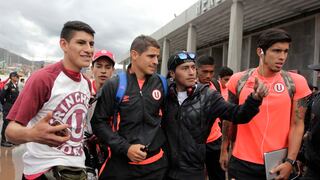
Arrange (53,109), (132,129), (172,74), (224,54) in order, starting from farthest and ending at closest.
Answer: (224,54), (172,74), (132,129), (53,109)

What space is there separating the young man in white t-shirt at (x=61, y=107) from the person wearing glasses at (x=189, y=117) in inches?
32.1

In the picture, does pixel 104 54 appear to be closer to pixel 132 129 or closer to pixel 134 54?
pixel 134 54

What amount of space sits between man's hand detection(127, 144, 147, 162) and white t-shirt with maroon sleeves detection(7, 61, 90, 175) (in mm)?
394

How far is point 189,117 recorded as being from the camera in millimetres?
3209

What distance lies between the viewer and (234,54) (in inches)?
507

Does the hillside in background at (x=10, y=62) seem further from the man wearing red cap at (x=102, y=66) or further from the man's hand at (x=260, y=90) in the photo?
the man's hand at (x=260, y=90)

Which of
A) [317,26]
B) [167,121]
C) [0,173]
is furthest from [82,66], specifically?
[317,26]

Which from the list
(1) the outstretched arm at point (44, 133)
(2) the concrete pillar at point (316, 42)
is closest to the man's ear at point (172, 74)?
(1) the outstretched arm at point (44, 133)

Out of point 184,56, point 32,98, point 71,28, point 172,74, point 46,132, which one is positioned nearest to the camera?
point 46,132

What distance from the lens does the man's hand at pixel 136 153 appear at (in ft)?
9.57

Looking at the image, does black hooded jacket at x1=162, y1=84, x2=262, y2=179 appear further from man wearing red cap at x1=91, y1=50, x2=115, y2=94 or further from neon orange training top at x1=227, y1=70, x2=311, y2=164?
man wearing red cap at x1=91, y1=50, x2=115, y2=94

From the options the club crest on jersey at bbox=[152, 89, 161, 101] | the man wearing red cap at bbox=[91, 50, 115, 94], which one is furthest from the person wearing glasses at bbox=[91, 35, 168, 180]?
the man wearing red cap at bbox=[91, 50, 115, 94]

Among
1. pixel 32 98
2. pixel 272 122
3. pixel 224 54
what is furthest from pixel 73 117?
pixel 224 54

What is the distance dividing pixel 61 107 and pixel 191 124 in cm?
117
